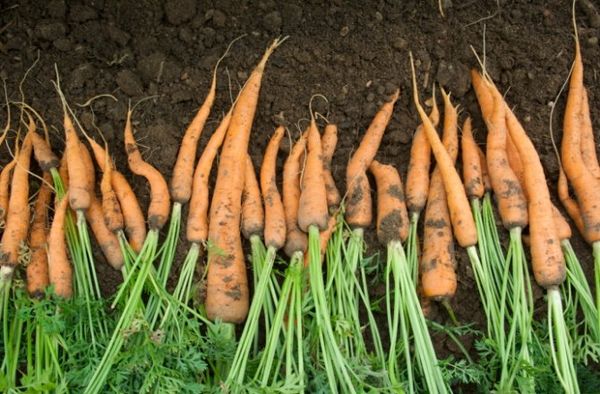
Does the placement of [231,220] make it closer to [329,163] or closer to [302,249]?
[302,249]

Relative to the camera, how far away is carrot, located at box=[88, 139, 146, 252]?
2643mm

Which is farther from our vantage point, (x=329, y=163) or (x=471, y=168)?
(x=329, y=163)

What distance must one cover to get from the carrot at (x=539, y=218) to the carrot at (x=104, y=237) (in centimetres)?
162

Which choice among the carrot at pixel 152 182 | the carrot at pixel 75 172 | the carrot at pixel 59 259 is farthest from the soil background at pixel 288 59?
the carrot at pixel 59 259

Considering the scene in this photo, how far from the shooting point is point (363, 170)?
8.91 ft

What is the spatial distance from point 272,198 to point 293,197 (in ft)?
0.32

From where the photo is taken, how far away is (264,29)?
3.01 meters

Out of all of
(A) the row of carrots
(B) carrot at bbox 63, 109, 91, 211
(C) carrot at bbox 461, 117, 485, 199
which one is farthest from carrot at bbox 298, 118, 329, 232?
(B) carrot at bbox 63, 109, 91, 211

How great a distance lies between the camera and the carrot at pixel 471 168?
265 centimetres

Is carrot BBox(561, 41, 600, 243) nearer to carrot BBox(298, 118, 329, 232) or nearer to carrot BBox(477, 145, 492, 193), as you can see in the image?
carrot BBox(477, 145, 492, 193)

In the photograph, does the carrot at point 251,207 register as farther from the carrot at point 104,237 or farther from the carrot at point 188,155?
the carrot at point 104,237

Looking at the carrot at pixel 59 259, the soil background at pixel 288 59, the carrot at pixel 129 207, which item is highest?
the soil background at pixel 288 59

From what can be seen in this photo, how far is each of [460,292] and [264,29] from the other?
1463mm

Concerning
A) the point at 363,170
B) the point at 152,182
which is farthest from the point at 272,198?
the point at 152,182
